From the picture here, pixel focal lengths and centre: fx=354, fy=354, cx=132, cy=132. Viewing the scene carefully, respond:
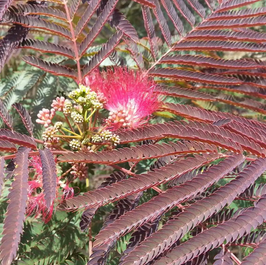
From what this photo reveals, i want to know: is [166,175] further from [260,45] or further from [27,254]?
[260,45]

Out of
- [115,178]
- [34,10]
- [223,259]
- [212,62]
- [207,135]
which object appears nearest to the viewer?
[223,259]

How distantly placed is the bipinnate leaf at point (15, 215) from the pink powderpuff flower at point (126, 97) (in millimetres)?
398

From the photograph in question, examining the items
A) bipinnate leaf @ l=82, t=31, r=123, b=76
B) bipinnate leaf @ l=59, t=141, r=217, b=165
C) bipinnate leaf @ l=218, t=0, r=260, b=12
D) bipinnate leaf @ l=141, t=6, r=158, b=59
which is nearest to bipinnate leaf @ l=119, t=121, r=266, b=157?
bipinnate leaf @ l=59, t=141, r=217, b=165

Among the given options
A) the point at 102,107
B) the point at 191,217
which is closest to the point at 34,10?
the point at 102,107

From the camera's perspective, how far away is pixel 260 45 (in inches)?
54.3

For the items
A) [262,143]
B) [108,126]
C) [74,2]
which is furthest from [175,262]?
[74,2]

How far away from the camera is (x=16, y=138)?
3.41 ft

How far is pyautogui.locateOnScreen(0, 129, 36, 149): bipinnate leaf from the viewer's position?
102 centimetres

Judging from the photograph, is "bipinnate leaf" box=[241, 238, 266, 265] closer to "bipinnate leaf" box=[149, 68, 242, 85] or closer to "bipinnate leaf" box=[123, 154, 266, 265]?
"bipinnate leaf" box=[123, 154, 266, 265]

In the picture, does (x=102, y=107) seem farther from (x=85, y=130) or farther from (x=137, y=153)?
(x=137, y=153)

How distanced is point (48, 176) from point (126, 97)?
0.48 meters

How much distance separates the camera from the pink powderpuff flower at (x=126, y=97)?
1236 mm

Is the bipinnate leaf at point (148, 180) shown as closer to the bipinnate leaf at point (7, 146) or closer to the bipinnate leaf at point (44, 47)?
the bipinnate leaf at point (7, 146)

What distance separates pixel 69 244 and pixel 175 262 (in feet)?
2.03
